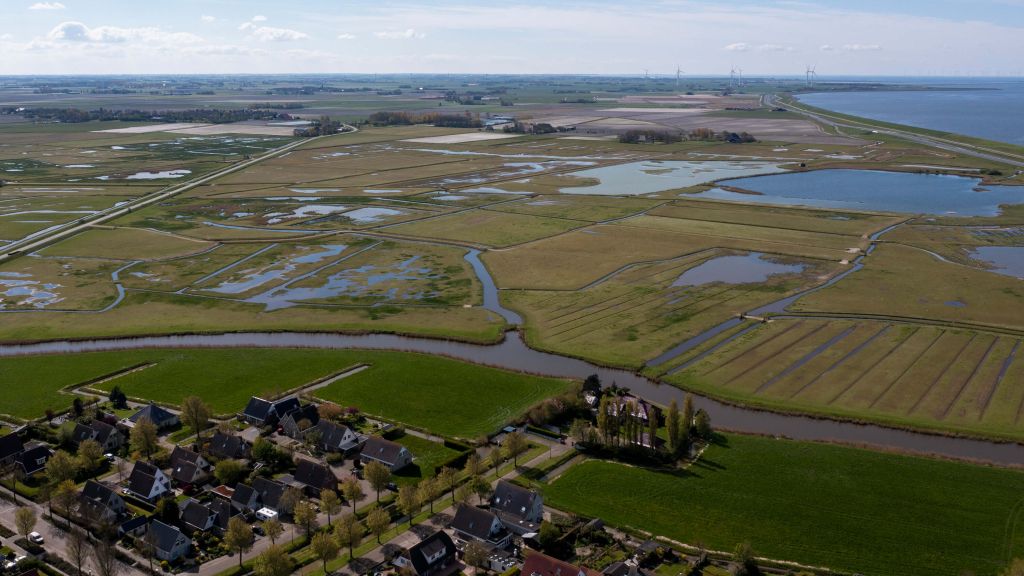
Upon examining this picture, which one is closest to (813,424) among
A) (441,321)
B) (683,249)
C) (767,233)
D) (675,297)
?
(675,297)

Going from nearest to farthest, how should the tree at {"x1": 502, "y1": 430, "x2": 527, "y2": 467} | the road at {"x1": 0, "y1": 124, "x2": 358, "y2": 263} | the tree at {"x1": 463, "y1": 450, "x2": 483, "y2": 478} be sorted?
the tree at {"x1": 463, "y1": 450, "x2": 483, "y2": 478} < the tree at {"x1": 502, "y1": 430, "x2": 527, "y2": 467} < the road at {"x1": 0, "y1": 124, "x2": 358, "y2": 263}

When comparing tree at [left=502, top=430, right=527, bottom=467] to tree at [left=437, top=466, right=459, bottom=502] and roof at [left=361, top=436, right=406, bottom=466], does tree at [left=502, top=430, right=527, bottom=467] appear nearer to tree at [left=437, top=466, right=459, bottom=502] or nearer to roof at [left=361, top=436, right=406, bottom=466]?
tree at [left=437, top=466, right=459, bottom=502]

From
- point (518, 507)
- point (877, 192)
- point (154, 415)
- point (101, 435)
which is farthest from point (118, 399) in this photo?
point (877, 192)

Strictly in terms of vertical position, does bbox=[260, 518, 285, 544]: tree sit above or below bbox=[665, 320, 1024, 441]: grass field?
below

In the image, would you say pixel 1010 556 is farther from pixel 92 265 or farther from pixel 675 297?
pixel 92 265

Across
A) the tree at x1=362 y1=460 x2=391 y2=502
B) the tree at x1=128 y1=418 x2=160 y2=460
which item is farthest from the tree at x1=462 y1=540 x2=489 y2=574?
the tree at x1=128 y1=418 x2=160 y2=460

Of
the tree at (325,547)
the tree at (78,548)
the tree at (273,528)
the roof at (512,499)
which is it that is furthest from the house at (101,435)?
the roof at (512,499)

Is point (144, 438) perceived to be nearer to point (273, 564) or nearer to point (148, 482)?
point (148, 482)
